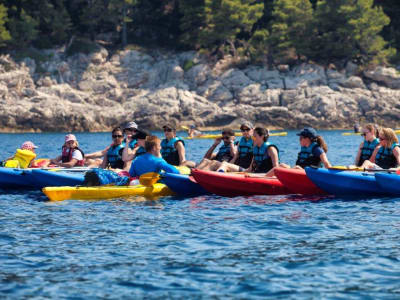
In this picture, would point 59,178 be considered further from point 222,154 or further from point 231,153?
point 231,153

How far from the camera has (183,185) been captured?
1302 centimetres

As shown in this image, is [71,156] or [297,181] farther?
[71,156]

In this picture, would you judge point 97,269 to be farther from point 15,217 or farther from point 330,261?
point 15,217

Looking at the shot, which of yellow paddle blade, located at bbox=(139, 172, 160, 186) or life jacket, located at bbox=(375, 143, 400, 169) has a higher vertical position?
life jacket, located at bbox=(375, 143, 400, 169)

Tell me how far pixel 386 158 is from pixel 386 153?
10 cm

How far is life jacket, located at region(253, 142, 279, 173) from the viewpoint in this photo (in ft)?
→ 43.6

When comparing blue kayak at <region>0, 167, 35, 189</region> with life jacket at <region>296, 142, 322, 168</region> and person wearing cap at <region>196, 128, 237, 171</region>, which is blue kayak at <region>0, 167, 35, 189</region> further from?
life jacket at <region>296, 142, 322, 168</region>

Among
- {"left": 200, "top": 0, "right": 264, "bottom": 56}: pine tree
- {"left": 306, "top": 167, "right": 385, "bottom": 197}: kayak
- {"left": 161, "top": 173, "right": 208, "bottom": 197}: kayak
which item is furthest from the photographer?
Answer: {"left": 200, "top": 0, "right": 264, "bottom": 56}: pine tree

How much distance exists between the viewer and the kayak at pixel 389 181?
1215 cm

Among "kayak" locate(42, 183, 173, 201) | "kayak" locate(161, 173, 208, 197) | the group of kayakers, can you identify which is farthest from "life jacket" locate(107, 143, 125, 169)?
"kayak" locate(161, 173, 208, 197)

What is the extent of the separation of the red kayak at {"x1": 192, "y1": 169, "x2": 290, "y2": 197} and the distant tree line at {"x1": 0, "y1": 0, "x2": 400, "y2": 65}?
140 feet

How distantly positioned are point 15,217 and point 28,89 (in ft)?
149

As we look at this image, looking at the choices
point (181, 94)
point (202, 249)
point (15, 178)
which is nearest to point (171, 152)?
point (15, 178)

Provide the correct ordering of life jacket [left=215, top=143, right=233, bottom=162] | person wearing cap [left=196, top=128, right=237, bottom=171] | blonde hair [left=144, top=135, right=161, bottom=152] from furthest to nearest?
life jacket [left=215, top=143, right=233, bottom=162] → person wearing cap [left=196, top=128, right=237, bottom=171] → blonde hair [left=144, top=135, right=161, bottom=152]
